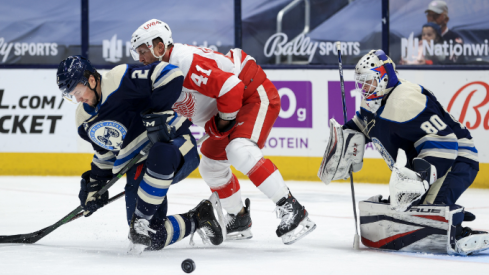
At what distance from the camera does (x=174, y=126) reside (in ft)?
8.52

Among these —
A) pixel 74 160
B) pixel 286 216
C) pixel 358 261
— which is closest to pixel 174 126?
pixel 286 216

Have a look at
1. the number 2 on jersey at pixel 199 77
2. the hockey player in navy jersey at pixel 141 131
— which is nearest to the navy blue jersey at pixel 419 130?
the number 2 on jersey at pixel 199 77

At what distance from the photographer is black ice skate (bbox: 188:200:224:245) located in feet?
8.82

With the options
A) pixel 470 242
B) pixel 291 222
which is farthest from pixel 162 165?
pixel 470 242

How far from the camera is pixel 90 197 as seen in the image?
267cm

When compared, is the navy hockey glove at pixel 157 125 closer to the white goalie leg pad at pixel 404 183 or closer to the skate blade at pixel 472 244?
the white goalie leg pad at pixel 404 183

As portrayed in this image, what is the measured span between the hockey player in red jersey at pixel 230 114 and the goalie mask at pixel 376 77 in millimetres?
462

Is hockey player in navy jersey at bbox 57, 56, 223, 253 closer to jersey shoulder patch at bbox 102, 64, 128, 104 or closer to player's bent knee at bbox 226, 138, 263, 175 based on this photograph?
jersey shoulder patch at bbox 102, 64, 128, 104

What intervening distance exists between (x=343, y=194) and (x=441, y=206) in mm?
2384

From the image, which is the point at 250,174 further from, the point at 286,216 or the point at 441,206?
the point at 441,206

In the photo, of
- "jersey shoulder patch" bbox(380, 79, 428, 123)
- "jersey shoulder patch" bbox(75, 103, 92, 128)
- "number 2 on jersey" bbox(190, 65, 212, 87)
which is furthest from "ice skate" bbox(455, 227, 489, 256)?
"jersey shoulder patch" bbox(75, 103, 92, 128)

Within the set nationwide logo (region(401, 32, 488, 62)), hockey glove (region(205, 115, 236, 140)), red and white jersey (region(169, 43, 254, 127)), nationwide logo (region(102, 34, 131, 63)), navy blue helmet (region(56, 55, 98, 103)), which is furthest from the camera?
nationwide logo (region(102, 34, 131, 63))

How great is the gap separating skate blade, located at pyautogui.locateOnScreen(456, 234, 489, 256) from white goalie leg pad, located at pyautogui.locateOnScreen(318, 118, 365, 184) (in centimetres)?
66

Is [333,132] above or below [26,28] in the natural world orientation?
below
